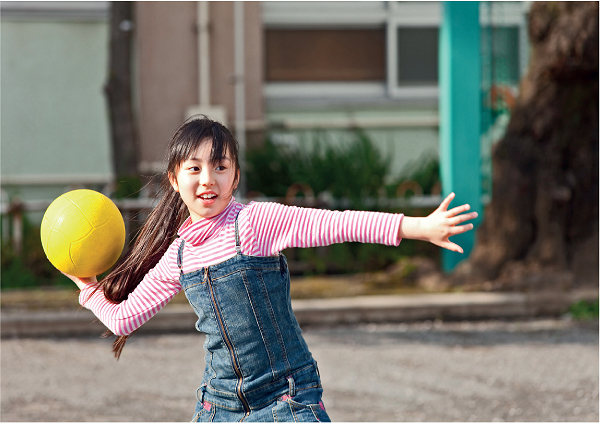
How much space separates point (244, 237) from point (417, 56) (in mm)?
9616

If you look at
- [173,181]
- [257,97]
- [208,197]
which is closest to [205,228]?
[208,197]

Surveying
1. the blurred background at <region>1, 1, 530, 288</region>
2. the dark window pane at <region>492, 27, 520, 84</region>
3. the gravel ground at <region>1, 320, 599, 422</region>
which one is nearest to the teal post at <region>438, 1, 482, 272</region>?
the blurred background at <region>1, 1, 530, 288</region>

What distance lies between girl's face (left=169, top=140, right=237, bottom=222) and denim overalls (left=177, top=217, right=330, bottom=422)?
11 cm

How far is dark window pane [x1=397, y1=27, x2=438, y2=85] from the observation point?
11438mm

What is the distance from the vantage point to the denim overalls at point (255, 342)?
2.39 metres

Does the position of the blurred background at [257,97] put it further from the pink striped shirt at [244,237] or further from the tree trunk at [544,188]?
the pink striped shirt at [244,237]

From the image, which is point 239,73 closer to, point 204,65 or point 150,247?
point 204,65

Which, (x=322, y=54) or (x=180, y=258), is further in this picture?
(x=322, y=54)

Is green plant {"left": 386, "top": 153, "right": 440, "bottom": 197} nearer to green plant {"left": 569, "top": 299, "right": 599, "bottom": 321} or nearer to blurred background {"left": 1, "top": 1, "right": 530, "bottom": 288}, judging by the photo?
blurred background {"left": 1, "top": 1, "right": 530, "bottom": 288}

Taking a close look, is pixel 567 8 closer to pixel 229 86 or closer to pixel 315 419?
pixel 229 86

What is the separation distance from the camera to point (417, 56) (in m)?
11.5

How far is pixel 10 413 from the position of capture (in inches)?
187

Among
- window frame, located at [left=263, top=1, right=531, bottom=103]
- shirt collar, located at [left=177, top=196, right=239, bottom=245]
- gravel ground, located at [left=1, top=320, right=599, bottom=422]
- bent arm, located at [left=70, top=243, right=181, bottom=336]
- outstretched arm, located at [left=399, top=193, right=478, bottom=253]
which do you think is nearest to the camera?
outstretched arm, located at [left=399, top=193, right=478, bottom=253]

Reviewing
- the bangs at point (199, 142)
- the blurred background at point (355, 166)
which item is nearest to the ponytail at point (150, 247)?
the bangs at point (199, 142)
